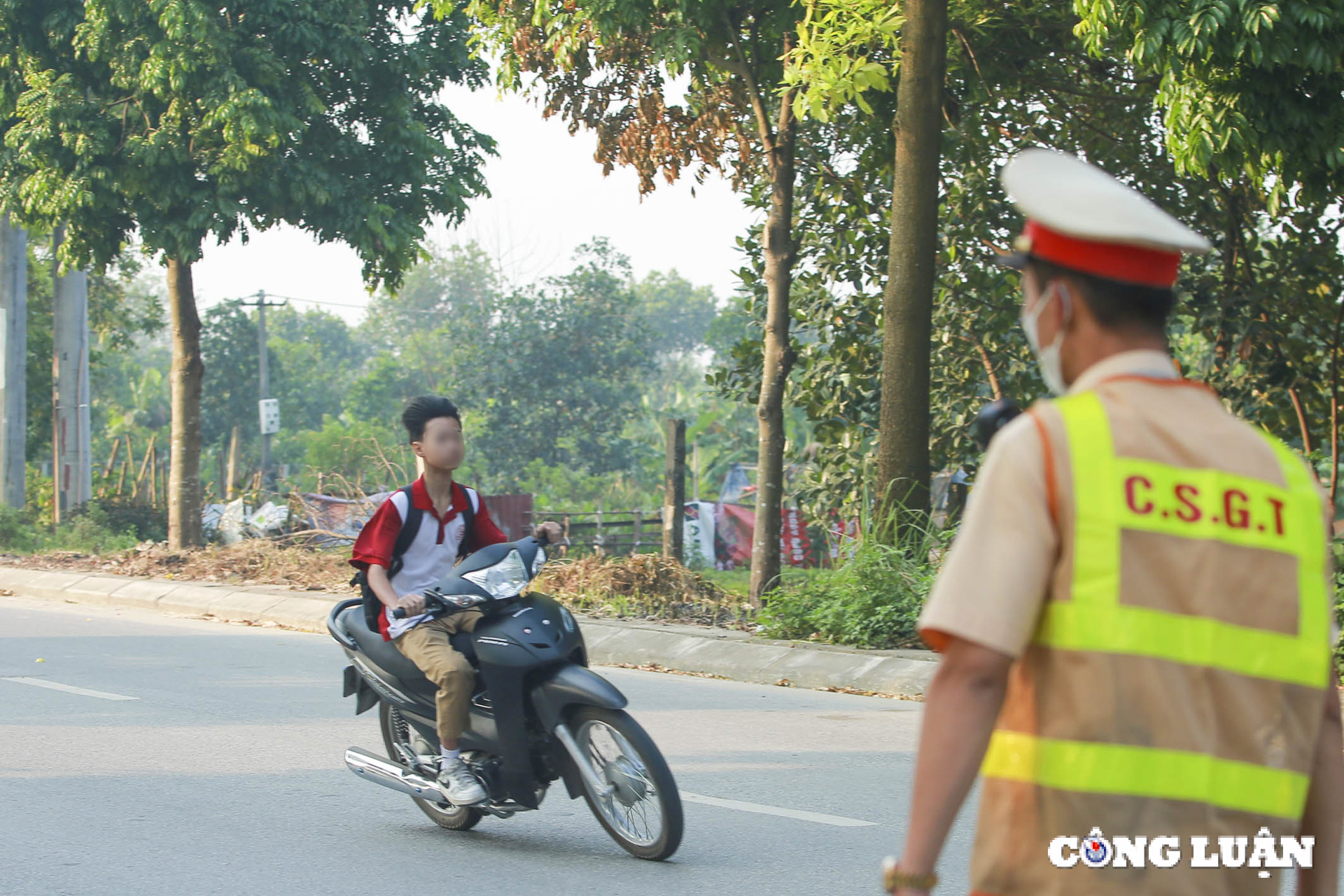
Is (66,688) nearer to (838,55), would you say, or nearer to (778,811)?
(778,811)

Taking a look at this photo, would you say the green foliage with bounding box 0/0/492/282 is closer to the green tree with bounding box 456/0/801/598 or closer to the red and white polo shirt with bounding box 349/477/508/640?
the green tree with bounding box 456/0/801/598

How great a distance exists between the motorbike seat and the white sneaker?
13.3 inches

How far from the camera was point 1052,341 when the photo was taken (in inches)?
73.7

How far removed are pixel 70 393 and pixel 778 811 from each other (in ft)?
65.3

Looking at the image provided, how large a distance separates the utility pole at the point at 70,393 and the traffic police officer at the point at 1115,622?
902 inches

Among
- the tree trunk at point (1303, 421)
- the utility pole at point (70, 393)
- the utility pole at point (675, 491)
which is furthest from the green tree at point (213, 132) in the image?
the tree trunk at point (1303, 421)

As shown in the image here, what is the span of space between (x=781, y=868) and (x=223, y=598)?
11.1 m

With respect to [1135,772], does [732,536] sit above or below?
below

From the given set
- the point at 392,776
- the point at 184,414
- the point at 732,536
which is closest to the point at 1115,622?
the point at 392,776

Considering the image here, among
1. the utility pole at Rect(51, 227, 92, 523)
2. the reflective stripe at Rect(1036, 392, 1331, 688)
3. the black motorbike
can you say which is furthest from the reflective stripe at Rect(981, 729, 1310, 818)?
the utility pole at Rect(51, 227, 92, 523)

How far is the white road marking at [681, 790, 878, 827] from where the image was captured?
578 cm

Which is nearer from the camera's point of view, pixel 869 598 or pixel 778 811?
pixel 778 811

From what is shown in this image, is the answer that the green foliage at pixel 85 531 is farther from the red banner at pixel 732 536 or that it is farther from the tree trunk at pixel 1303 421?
the tree trunk at pixel 1303 421

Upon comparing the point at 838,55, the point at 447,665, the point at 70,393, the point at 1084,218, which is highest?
the point at 838,55
